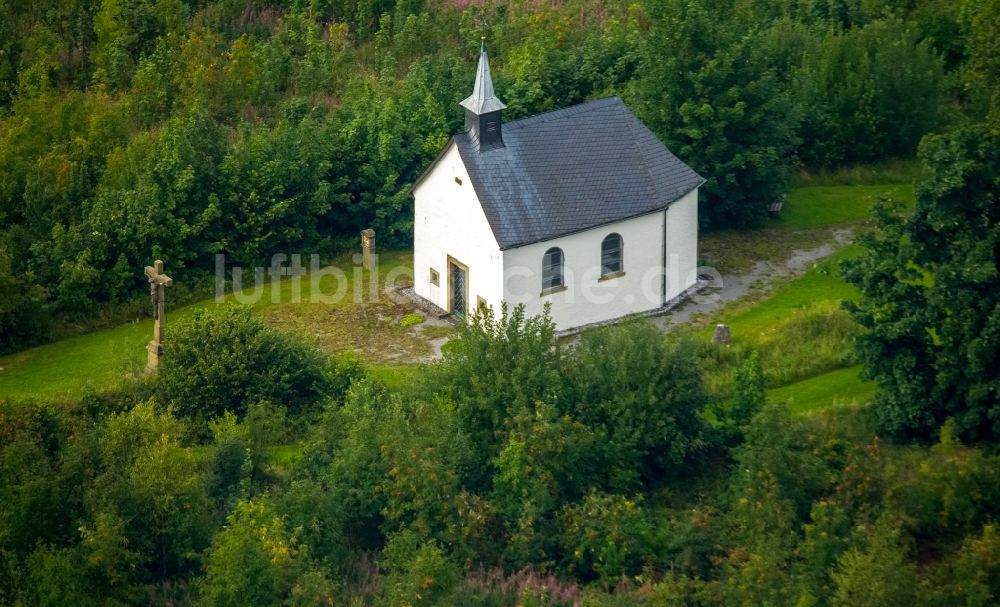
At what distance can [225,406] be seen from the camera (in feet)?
142

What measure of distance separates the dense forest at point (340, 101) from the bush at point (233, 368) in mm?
5700

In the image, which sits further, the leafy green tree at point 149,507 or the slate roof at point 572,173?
the slate roof at point 572,173

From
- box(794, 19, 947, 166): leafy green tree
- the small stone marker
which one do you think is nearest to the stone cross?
the small stone marker

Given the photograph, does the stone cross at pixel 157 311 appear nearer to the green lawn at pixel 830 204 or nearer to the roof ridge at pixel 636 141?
the roof ridge at pixel 636 141

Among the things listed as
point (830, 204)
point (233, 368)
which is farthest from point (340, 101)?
point (233, 368)

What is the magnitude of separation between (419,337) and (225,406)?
6.04 m

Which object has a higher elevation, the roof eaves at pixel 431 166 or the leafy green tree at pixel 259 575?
the roof eaves at pixel 431 166

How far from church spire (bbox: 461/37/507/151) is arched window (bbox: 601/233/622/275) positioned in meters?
3.65

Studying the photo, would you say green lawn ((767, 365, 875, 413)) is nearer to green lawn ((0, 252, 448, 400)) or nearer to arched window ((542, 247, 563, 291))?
arched window ((542, 247, 563, 291))

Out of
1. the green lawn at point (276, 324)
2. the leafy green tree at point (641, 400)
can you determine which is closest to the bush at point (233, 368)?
the green lawn at point (276, 324)

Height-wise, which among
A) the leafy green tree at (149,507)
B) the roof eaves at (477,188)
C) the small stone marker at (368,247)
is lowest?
the leafy green tree at (149,507)

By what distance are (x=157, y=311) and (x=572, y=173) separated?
10637 millimetres

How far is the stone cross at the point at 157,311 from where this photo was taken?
147 ft

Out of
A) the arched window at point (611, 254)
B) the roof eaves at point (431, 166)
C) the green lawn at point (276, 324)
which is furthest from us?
the arched window at point (611, 254)
